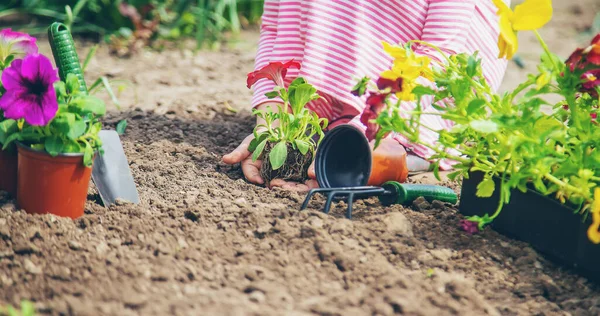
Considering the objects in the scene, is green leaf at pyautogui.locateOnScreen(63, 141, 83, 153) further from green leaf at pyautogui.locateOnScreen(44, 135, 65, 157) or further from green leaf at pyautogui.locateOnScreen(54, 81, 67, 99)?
green leaf at pyautogui.locateOnScreen(54, 81, 67, 99)

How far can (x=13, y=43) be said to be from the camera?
1.74m

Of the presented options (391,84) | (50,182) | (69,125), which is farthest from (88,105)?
(391,84)

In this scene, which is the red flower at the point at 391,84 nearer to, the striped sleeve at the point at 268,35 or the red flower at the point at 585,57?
the red flower at the point at 585,57

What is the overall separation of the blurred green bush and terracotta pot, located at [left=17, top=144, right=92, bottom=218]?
2251 mm

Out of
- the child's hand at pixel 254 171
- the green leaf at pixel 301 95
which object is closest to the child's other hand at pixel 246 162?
the child's hand at pixel 254 171

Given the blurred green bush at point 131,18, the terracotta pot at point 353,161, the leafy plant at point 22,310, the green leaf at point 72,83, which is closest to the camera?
the leafy plant at point 22,310

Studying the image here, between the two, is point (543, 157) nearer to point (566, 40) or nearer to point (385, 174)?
point (385, 174)

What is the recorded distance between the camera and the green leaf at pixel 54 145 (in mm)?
1559

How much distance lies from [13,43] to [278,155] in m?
0.77

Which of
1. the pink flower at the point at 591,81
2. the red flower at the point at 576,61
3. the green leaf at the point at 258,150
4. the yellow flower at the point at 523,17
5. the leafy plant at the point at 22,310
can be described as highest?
the yellow flower at the point at 523,17

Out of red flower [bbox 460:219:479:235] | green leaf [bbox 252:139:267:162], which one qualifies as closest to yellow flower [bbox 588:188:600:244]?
red flower [bbox 460:219:479:235]

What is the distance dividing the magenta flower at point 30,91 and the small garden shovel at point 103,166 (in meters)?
0.21

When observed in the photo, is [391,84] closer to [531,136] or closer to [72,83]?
[531,136]

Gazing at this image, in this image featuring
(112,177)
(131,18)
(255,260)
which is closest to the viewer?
(255,260)
